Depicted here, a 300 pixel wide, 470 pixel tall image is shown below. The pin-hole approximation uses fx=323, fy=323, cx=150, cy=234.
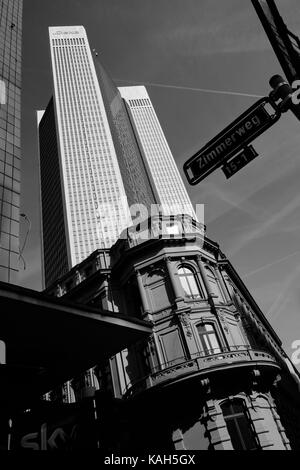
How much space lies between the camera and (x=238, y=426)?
738 inches

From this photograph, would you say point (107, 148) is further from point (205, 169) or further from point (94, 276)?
point (205, 169)

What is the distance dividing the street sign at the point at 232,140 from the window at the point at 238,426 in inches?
699

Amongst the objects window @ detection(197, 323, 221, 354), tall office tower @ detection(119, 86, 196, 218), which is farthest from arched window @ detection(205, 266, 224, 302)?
tall office tower @ detection(119, 86, 196, 218)

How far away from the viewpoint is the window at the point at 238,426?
59.3 ft

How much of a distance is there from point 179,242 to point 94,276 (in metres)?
7.98

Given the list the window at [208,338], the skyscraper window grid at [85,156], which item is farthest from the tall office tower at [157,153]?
the window at [208,338]

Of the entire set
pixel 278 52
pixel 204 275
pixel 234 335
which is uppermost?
pixel 204 275

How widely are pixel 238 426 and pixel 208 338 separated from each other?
534 cm

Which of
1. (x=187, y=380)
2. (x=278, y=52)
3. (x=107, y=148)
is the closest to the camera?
(x=278, y=52)

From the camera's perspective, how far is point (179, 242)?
1027 inches

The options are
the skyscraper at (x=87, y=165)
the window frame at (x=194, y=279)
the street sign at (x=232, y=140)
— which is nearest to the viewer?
the street sign at (x=232, y=140)

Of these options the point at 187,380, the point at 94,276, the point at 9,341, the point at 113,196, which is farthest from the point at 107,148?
the point at 9,341

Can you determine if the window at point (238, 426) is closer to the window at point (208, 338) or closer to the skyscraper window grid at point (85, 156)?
the window at point (208, 338)
